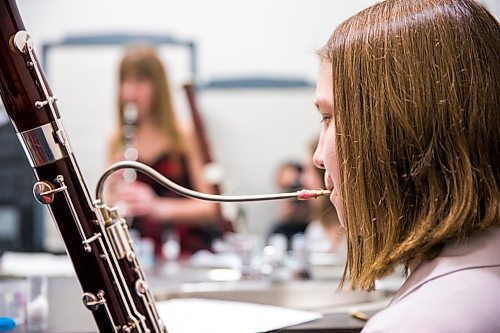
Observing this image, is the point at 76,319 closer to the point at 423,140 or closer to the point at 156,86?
the point at 423,140

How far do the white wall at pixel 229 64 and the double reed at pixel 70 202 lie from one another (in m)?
2.29

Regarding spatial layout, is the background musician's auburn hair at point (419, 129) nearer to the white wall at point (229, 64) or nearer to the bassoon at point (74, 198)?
the bassoon at point (74, 198)

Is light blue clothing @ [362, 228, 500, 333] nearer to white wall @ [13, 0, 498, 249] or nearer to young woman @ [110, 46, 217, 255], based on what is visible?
young woman @ [110, 46, 217, 255]

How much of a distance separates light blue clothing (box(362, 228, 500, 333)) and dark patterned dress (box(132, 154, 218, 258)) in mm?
2012

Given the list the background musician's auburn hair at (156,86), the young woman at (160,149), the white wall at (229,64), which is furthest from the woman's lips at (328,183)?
the white wall at (229,64)

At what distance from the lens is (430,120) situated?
0.70m

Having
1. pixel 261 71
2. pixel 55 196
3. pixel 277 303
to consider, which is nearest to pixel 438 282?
pixel 55 196

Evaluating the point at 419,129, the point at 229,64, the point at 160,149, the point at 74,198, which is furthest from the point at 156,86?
the point at 419,129

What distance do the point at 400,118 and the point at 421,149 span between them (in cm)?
4

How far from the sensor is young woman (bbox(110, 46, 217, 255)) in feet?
8.88

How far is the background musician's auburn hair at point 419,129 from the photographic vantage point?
703 millimetres

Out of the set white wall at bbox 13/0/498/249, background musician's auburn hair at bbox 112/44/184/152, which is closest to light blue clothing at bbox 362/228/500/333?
background musician's auburn hair at bbox 112/44/184/152

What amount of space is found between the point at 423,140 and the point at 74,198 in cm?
39

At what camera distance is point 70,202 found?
2.64 ft
